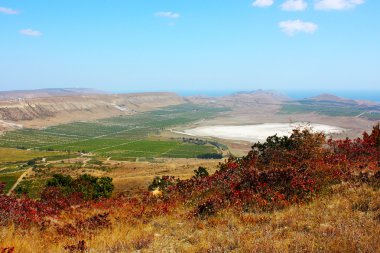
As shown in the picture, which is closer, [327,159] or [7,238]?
[7,238]

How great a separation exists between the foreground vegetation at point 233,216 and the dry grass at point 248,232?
2cm

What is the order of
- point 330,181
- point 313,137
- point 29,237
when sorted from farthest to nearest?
1. point 313,137
2. point 330,181
3. point 29,237

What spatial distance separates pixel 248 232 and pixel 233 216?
1.95 metres

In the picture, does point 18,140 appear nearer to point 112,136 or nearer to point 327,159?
point 112,136

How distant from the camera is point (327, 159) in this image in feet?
51.8

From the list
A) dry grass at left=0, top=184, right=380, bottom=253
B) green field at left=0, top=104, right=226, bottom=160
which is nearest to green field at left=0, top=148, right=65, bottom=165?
green field at left=0, top=104, right=226, bottom=160

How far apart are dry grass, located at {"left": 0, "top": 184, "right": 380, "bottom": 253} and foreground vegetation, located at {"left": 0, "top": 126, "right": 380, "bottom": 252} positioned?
0.08 feet

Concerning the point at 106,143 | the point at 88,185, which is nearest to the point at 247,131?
the point at 106,143

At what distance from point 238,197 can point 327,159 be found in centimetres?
634

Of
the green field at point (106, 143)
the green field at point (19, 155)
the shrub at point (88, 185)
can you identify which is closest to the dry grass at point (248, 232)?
the shrub at point (88, 185)

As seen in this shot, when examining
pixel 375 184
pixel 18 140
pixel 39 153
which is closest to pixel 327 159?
pixel 375 184

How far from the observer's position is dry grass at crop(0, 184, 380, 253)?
21.9ft

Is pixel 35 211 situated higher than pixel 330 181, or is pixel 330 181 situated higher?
pixel 330 181

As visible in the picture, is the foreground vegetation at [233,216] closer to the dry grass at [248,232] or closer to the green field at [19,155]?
the dry grass at [248,232]
